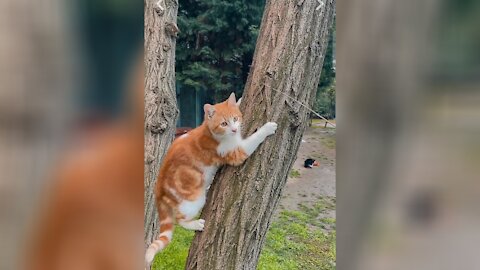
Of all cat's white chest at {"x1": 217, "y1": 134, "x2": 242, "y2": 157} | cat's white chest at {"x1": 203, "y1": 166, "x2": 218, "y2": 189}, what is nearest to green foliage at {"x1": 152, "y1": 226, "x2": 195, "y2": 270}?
cat's white chest at {"x1": 203, "y1": 166, "x2": 218, "y2": 189}

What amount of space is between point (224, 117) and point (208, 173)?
21 cm

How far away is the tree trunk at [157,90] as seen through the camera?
1.66 meters

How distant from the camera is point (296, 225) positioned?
165 centimetres

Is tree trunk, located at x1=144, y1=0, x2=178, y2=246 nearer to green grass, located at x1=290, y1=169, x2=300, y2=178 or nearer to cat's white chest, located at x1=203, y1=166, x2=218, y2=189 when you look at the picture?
cat's white chest, located at x1=203, y1=166, x2=218, y2=189

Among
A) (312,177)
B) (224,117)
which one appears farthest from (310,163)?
(224,117)

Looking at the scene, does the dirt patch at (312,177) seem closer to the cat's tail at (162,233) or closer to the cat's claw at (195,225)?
the cat's claw at (195,225)

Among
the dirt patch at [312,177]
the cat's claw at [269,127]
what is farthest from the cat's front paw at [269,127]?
the dirt patch at [312,177]

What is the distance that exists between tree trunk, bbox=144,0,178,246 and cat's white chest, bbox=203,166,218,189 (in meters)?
0.17

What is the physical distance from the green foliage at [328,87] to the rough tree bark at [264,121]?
0.03 metres

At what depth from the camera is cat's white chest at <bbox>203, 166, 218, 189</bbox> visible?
1645mm

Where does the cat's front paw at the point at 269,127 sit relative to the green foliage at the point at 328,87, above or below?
below

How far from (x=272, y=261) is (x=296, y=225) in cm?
15
